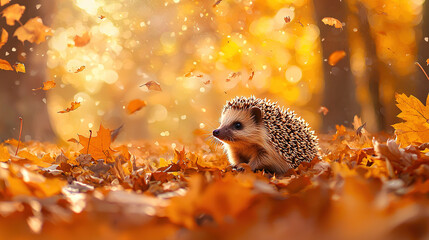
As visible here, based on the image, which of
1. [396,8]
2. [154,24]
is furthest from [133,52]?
[396,8]

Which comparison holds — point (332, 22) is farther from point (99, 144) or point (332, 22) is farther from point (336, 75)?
point (99, 144)

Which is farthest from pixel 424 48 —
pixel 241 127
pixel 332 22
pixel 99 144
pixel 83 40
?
pixel 99 144

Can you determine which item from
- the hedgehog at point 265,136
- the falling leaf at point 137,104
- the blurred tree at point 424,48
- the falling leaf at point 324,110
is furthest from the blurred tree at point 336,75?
the hedgehog at point 265,136

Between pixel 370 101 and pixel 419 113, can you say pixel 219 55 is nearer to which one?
pixel 370 101

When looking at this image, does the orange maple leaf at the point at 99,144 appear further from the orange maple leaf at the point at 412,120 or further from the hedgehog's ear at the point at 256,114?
the orange maple leaf at the point at 412,120

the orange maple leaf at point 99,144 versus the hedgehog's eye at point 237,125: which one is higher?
the hedgehog's eye at point 237,125

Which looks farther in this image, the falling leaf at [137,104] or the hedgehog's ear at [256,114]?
the falling leaf at [137,104]
